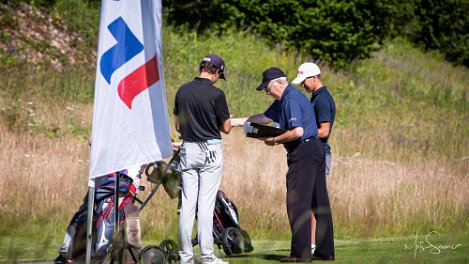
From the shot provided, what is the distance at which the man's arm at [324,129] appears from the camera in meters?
10.2

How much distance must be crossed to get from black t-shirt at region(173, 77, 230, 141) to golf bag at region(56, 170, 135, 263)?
74cm

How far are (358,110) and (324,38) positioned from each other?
17.3 feet

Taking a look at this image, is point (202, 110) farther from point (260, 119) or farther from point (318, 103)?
point (318, 103)

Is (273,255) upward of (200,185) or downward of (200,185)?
downward

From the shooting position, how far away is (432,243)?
37.6 feet

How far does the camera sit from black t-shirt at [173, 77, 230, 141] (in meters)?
8.84

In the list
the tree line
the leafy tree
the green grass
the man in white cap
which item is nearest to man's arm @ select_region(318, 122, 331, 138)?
the man in white cap

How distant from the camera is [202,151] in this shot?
8.84m

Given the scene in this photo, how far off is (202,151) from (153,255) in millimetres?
1086

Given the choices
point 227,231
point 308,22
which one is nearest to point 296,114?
point 227,231

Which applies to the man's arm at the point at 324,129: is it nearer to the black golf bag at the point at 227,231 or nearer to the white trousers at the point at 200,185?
the black golf bag at the point at 227,231

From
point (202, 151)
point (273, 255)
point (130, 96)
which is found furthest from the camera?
point (273, 255)

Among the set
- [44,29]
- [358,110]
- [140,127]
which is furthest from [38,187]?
[358,110]

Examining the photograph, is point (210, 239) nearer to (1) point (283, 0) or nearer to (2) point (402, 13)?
(1) point (283, 0)
